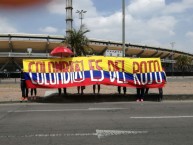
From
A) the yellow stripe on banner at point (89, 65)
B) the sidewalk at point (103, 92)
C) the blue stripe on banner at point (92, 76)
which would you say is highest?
the yellow stripe on banner at point (89, 65)

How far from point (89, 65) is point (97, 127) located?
8.60m

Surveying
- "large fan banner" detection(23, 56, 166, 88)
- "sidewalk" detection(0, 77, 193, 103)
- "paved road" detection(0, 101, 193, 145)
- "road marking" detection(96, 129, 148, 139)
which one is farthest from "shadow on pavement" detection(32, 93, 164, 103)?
"road marking" detection(96, 129, 148, 139)

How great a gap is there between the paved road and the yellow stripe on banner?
4.77m

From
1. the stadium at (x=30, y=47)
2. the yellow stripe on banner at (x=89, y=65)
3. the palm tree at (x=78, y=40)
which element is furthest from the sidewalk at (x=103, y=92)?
the stadium at (x=30, y=47)

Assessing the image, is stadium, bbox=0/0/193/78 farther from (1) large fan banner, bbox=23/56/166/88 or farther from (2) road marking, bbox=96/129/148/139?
(2) road marking, bbox=96/129/148/139

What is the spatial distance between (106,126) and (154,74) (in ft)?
29.0

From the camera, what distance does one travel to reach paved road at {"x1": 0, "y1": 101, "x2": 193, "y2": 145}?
8.29 metres

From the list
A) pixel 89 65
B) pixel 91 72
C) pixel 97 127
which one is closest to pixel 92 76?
pixel 91 72

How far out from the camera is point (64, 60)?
Answer: 18.5 m

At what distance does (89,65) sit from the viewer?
18.5 m

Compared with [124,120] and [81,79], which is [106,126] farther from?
[81,79]

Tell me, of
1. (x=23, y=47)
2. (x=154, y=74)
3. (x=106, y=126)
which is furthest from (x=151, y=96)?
(x=23, y=47)

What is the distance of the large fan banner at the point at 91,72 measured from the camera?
18234 millimetres

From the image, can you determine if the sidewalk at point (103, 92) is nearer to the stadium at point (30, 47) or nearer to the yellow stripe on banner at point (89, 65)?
the yellow stripe on banner at point (89, 65)
